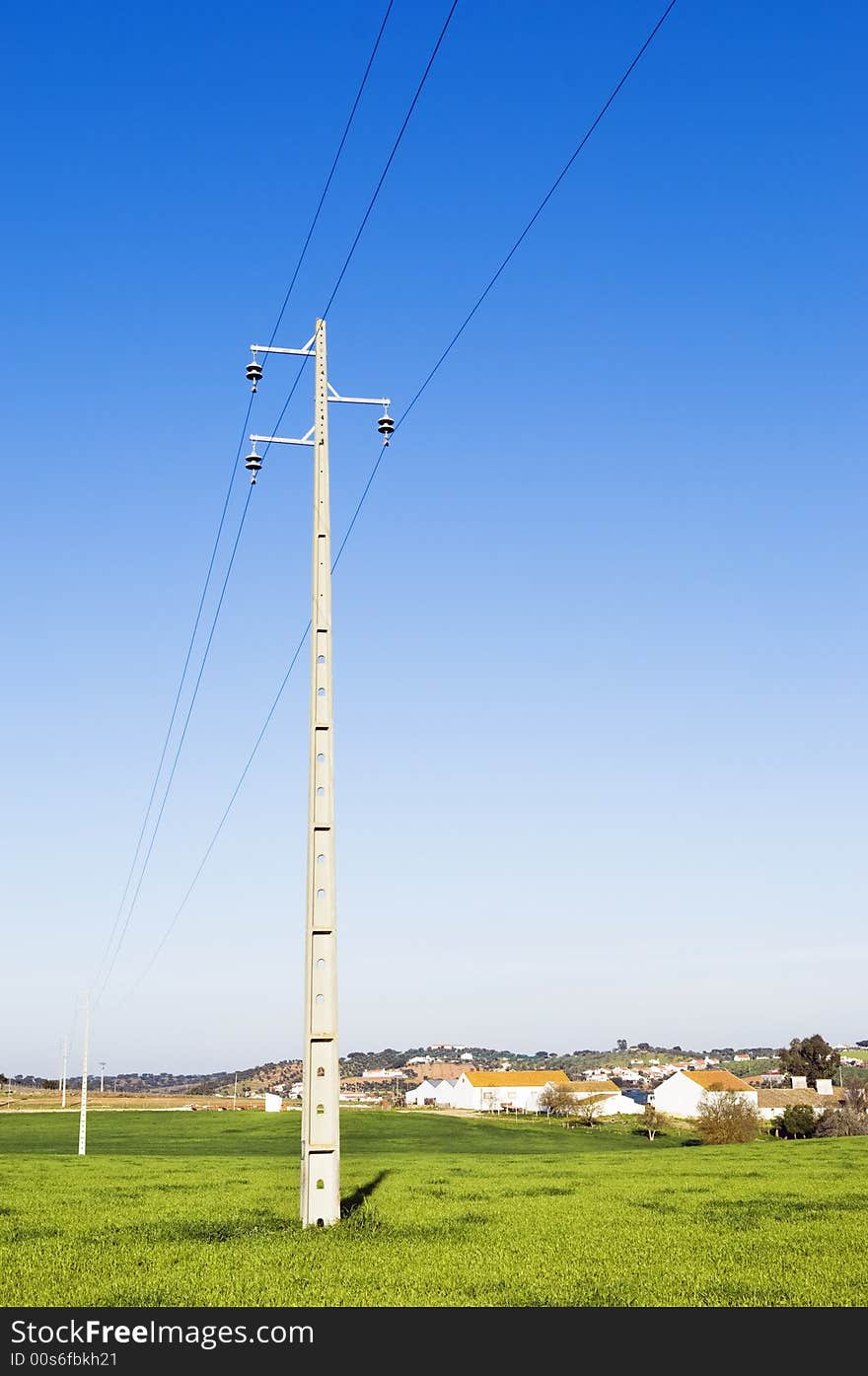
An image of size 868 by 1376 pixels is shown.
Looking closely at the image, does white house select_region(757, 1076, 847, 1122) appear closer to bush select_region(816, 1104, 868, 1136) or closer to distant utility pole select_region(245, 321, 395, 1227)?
bush select_region(816, 1104, 868, 1136)

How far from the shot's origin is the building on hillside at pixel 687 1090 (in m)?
179

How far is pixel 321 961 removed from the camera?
21953mm

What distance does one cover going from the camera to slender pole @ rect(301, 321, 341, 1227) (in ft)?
69.7

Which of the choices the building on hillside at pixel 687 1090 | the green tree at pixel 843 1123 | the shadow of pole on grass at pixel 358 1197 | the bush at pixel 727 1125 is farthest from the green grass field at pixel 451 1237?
the building on hillside at pixel 687 1090

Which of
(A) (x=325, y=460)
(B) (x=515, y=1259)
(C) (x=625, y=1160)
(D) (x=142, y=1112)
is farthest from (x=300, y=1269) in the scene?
(D) (x=142, y=1112)

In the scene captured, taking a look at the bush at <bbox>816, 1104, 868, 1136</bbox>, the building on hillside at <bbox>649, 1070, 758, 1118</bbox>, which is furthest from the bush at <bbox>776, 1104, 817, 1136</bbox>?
the building on hillside at <bbox>649, 1070, 758, 1118</bbox>

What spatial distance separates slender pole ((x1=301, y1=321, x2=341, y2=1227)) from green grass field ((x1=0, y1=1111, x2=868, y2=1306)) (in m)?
0.87

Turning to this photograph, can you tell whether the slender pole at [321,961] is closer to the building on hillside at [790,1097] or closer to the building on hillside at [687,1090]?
the building on hillside at [790,1097]

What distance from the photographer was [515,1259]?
17438 mm

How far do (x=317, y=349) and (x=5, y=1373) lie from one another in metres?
21.2

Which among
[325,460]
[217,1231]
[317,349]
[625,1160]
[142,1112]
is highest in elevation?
[317,349]

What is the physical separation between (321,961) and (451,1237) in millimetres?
5271

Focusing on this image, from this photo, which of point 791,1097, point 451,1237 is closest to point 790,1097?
point 791,1097

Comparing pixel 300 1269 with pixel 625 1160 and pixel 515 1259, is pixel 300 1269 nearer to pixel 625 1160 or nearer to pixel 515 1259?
pixel 515 1259
